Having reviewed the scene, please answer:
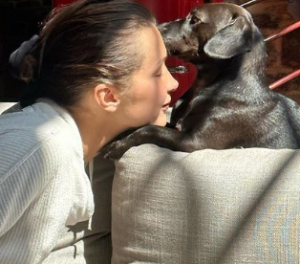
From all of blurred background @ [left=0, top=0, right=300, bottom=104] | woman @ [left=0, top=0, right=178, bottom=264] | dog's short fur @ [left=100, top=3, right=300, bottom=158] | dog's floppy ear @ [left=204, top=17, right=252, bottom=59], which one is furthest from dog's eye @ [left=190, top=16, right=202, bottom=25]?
woman @ [left=0, top=0, right=178, bottom=264]

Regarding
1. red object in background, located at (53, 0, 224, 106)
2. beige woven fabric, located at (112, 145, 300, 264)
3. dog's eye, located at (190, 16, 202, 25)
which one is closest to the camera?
beige woven fabric, located at (112, 145, 300, 264)

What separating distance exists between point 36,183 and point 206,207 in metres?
0.43

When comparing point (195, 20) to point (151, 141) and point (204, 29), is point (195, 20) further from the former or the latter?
point (151, 141)

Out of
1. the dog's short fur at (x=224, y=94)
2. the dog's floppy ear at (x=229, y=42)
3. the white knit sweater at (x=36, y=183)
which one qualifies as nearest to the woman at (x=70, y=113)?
the white knit sweater at (x=36, y=183)

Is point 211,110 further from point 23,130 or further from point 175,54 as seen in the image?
point 23,130

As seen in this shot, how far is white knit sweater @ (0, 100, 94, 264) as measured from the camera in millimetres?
1391

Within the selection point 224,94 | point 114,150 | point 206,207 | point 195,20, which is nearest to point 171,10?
point 195,20

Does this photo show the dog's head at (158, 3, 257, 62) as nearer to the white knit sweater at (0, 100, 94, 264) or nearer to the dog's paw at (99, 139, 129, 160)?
the dog's paw at (99, 139, 129, 160)

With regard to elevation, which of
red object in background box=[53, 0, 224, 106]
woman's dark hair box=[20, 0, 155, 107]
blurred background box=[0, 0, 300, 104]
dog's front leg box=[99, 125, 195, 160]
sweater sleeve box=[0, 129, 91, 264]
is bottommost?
blurred background box=[0, 0, 300, 104]

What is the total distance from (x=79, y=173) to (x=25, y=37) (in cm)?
423

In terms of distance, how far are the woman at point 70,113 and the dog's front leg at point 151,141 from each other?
3.1 inches

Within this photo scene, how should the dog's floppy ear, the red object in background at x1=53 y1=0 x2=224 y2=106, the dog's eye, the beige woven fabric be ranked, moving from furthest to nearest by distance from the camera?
1. the red object in background at x1=53 y1=0 x2=224 y2=106
2. the dog's eye
3. the dog's floppy ear
4. the beige woven fabric

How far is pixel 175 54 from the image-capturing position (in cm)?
248

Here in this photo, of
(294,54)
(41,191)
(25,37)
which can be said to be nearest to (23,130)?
(41,191)
